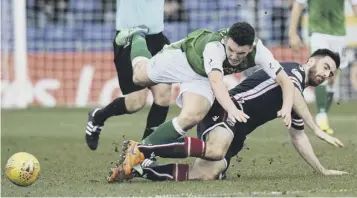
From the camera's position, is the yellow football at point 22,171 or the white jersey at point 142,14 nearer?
the yellow football at point 22,171

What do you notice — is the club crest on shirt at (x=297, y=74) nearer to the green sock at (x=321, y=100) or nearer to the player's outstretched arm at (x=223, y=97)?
the player's outstretched arm at (x=223, y=97)

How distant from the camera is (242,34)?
726 centimetres

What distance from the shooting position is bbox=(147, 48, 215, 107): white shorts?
765 centimetres

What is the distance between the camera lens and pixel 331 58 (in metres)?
7.89

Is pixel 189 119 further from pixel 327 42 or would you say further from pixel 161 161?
pixel 327 42

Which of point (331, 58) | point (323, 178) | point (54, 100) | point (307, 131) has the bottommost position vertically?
point (54, 100)

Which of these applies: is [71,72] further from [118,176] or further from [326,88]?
[118,176]

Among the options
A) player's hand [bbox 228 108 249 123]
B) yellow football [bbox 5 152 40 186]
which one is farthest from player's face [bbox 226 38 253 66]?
yellow football [bbox 5 152 40 186]

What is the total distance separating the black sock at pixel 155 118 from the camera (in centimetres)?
910

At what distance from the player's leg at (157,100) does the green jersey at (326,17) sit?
3.15 metres

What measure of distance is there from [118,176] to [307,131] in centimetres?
575

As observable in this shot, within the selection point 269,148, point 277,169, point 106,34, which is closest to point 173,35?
point 106,34

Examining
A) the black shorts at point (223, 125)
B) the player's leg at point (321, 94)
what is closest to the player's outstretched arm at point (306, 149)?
the black shorts at point (223, 125)

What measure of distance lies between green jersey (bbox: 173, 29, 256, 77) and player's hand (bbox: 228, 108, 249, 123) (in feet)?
1.91
